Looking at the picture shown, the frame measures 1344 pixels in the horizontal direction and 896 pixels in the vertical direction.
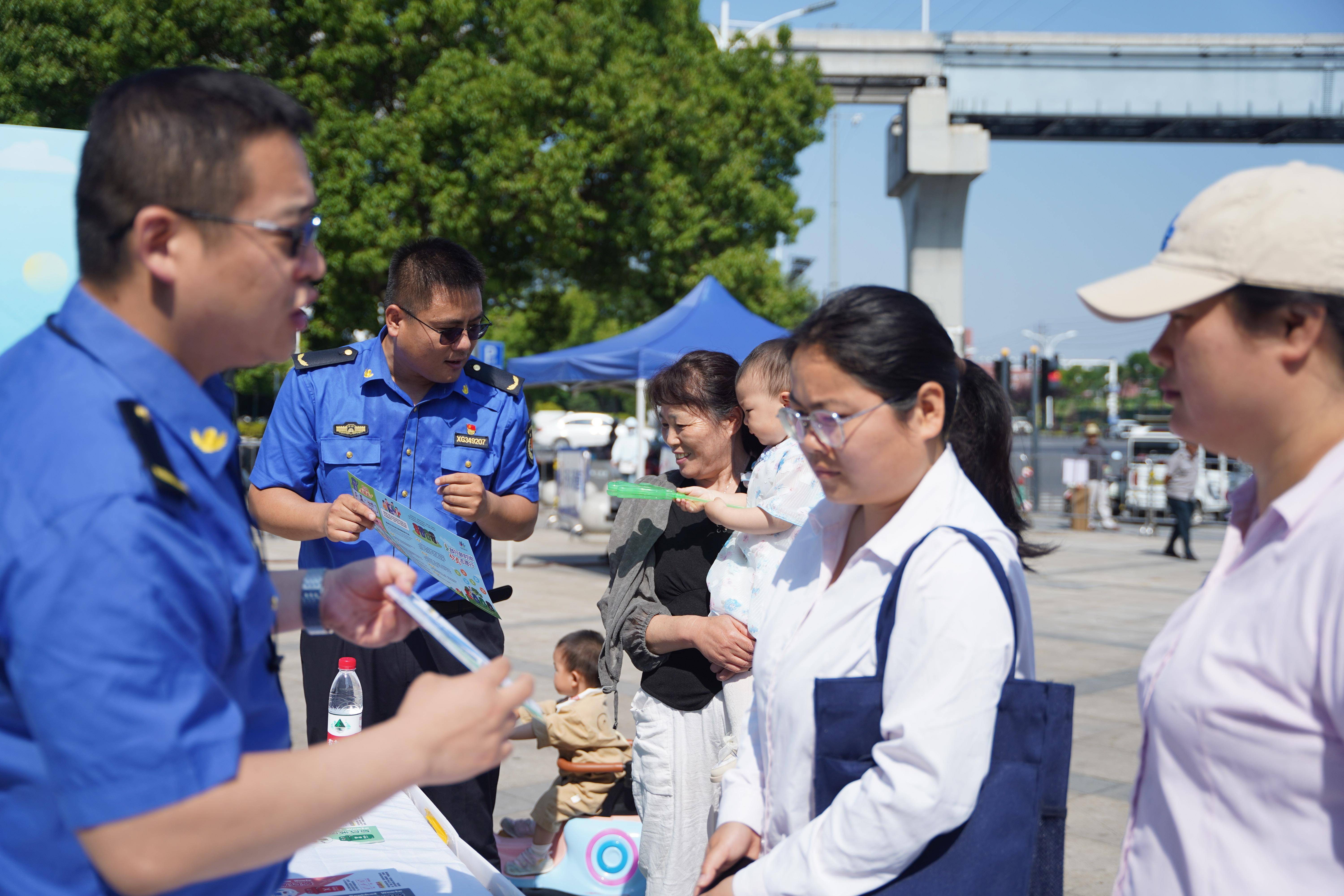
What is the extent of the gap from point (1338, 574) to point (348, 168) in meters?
15.5

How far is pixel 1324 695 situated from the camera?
120cm

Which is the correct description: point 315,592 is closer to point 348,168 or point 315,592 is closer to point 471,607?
point 471,607

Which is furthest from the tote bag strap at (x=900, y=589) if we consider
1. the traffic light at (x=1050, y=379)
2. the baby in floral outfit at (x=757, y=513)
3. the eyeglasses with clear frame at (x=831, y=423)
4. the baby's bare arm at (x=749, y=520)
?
the traffic light at (x=1050, y=379)

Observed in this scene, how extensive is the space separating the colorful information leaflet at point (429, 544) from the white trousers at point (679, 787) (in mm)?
959

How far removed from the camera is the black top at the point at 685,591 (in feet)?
10.5

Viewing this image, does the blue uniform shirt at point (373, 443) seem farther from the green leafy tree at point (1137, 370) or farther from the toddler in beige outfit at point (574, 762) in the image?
the green leafy tree at point (1137, 370)

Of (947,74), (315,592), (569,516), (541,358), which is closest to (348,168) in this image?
(541,358)

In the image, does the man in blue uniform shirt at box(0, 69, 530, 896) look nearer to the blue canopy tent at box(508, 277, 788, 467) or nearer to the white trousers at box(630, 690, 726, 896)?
the white trousers at box(630, 690, 726, 896)

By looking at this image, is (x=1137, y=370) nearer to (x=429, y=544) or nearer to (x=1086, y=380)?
(x=1086, y=380)

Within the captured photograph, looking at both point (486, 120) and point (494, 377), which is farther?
point (486, 120)

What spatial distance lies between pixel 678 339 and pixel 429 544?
8.28 metres

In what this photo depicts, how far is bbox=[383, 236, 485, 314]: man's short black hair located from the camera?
305 cm

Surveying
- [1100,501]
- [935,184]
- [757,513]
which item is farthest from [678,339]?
[935,184]

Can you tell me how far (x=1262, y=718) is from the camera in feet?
4.18
